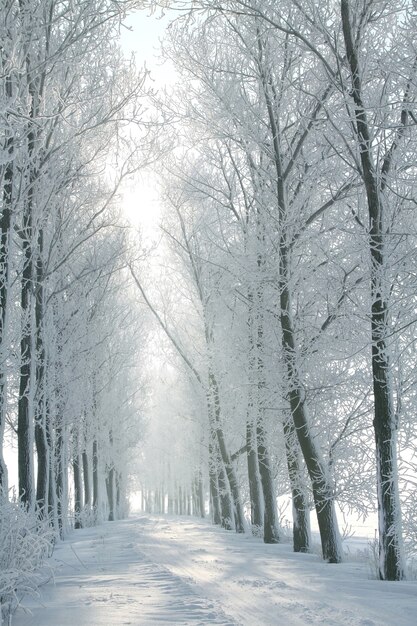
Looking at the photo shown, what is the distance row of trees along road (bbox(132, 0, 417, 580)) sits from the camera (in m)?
6.73

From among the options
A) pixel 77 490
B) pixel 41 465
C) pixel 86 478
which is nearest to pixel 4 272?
pixel 41 465

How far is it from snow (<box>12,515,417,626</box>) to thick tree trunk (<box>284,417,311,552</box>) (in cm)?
158

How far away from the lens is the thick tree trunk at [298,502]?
9930mm

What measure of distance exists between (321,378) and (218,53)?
5.35 m

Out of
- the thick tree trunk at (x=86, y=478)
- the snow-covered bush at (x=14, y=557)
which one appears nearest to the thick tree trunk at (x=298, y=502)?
the snow-covered bush at (x=14, y=557)

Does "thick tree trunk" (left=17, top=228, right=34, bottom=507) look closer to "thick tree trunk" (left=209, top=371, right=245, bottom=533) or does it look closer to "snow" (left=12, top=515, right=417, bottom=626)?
"snow" (left=12, top=515, right=417, bottom=626)

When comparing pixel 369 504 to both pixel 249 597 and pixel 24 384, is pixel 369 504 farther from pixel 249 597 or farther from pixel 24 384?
pixel 24 384

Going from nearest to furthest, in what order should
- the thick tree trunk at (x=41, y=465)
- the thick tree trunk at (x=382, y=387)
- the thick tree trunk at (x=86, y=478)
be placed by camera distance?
the thick tree trunk at (x=382, y=387) → the thick tree trunk at (x=41, y=465) → the thick tree trunk at (x=86, y=478)

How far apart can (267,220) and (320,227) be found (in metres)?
1.40

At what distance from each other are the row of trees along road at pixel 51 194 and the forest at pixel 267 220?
0.05 meters

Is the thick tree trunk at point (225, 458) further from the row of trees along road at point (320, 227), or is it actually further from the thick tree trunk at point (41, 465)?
the thick tree trunk at point (41, 465)

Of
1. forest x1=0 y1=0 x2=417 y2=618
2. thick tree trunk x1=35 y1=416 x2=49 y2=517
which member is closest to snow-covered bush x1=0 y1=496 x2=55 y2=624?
forest x1=0 y1=0 x2=417 y2=618

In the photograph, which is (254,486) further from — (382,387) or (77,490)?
(77,490)

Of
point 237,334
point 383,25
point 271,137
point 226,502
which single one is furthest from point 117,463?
point 383,25
